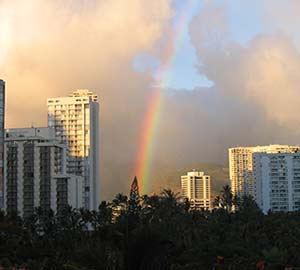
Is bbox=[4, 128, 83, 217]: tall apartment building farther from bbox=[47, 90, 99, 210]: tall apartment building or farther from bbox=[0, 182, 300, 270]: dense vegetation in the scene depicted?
bbox=[0, 182, 300, 270]: dense vegetation

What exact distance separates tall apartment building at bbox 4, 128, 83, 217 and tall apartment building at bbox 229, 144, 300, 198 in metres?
72.7

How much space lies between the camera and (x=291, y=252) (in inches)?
799

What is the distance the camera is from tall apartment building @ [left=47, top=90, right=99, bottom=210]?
112m

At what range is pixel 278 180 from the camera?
13050 centimetres

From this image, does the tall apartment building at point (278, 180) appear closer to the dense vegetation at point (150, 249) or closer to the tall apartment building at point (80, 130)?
the tall apartment building at point (80, 130)

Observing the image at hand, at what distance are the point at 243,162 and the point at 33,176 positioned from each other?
3557 inches

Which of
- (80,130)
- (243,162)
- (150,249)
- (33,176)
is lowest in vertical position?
(150,249)

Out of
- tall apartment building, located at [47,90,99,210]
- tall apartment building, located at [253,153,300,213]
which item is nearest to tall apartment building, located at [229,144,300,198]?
tall apartment building, located at [253,153,300,213]

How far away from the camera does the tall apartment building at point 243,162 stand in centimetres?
15662

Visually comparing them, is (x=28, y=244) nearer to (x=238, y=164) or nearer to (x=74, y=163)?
(x=74, y=163)

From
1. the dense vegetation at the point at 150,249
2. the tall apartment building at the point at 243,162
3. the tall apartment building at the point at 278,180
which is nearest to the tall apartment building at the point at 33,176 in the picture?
the dense vegetation at the point at 150,249

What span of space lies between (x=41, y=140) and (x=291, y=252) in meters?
72.4

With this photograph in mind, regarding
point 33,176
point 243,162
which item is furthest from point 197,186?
point 33,176

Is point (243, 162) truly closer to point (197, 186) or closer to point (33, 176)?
point (197, 186)
